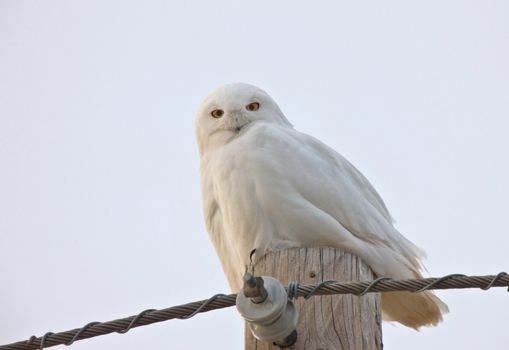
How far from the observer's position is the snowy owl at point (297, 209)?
511 centimetres

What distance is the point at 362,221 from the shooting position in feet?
17.7

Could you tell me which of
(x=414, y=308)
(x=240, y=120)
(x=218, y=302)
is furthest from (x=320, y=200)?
(x=218, y=302)

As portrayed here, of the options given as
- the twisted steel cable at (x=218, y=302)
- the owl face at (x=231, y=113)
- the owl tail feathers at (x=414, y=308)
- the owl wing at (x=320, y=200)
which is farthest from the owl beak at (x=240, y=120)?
the twisted steel cable at (x=218, y=302)

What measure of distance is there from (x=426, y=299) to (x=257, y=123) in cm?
186

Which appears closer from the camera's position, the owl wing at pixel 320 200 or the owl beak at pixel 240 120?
the owl wing at pixel 320 200

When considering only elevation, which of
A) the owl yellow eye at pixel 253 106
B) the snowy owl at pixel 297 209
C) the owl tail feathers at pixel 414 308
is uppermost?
the owl yellow eye at pixel 253 106

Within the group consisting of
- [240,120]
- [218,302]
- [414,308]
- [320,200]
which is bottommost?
[218,302]

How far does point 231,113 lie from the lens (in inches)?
256

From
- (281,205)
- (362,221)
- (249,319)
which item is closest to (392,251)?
(362,221)

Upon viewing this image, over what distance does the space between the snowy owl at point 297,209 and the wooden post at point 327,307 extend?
3.36 feet

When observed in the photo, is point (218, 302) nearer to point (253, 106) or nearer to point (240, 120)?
point (240, 120)

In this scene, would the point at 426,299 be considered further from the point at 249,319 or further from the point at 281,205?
the point at 249,319

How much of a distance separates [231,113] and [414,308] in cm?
204

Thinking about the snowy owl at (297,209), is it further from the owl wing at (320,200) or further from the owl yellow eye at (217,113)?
the owl yellow eye at (217,113)
